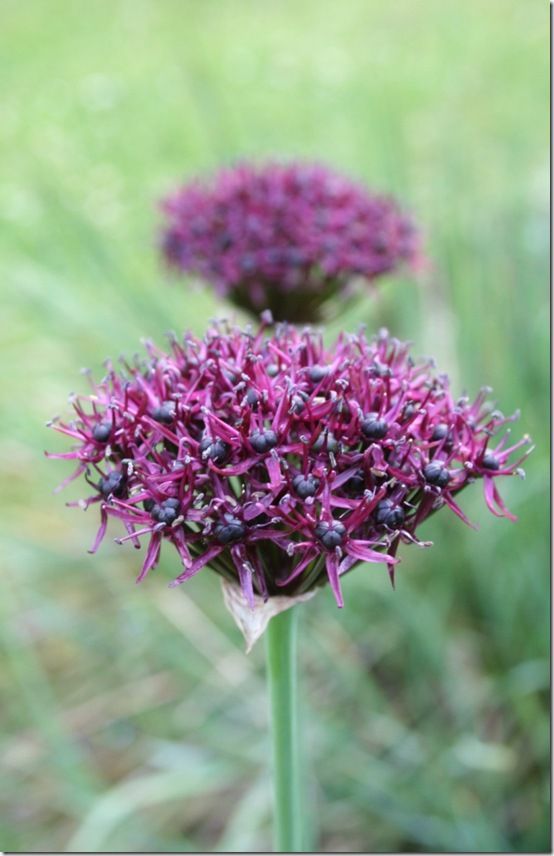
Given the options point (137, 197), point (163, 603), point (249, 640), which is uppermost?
point (137, 197)

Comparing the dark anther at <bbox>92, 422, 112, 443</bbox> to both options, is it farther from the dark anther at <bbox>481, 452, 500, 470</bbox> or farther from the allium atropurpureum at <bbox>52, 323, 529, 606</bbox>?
the dark anther at <bbox>481, 452, 500, 470</bbox>

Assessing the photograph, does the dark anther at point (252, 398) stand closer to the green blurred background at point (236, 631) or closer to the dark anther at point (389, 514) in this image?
the dark anther at point (389, 514)

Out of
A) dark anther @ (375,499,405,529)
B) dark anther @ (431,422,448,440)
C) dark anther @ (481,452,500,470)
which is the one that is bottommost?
dark anther @ (375,499,405,529)

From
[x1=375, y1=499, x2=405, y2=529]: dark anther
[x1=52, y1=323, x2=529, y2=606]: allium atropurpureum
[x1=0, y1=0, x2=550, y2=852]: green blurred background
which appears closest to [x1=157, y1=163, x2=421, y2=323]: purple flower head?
[x1=0, y1=0, x2=550, y2=852]: green blurred background

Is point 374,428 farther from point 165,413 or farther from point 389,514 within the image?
point 165,413

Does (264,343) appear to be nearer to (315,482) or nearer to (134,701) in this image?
(315,482)

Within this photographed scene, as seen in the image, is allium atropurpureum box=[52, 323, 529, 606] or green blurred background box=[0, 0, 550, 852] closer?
allium atropurpureum box=[52, 323, 529, 606]

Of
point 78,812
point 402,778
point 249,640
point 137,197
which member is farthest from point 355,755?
point 137,197

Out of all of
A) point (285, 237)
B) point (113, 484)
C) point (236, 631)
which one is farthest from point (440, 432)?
point (236, 631)
